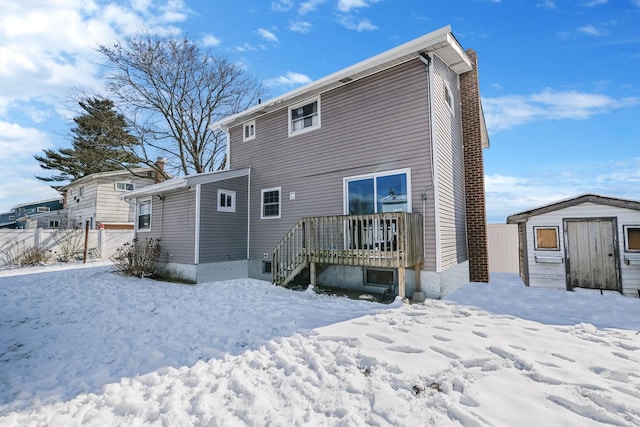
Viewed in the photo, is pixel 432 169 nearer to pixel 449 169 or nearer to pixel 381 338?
pixel 449 169

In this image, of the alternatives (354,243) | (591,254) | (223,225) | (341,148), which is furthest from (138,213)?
(591,254)

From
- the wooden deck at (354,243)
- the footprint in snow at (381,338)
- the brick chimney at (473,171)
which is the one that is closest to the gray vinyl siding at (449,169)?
the brick chimney at (473,171)

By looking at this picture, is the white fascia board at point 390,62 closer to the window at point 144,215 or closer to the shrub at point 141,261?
the window at point 144,215

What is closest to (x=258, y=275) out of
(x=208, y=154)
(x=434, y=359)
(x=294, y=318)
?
(x=294, y=318)

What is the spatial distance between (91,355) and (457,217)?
9123 millimetres

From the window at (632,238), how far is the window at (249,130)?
11644 millimetres

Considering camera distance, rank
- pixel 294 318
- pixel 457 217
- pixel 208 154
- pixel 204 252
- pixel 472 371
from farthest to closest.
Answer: pixel 208 154 < pixel 204 252 < pixel 457 217 < pixel 294 318 < pixel 472 371

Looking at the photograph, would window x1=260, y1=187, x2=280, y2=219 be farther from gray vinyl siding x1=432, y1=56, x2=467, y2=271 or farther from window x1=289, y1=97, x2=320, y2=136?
gray vinyl siding x1=432, y1=56, x2=467, y2=271

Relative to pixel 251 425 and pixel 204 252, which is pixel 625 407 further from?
pixel 204 252

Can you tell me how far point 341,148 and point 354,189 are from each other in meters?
1.36

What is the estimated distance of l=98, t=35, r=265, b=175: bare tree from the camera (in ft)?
54.3

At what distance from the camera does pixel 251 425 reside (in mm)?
2732

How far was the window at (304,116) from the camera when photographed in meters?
9.55

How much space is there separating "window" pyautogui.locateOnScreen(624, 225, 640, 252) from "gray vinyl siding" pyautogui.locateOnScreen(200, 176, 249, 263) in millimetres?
11260
